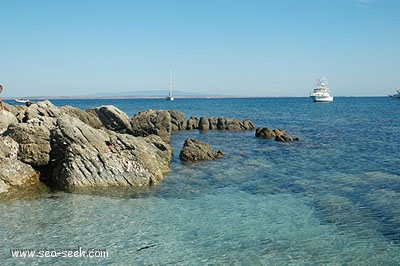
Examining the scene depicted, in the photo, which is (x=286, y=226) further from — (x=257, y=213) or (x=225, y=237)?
(x=225, y=237)

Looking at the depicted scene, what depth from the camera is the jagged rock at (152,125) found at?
41291mm

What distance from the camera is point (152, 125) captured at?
4181 centimetres

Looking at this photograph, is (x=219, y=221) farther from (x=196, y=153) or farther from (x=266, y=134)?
(x=266, y=134)

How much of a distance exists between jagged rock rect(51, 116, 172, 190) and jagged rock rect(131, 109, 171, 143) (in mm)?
→ 16384

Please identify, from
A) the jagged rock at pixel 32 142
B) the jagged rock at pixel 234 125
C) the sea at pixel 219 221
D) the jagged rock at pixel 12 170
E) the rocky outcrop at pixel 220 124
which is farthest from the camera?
the rocky outcrop at pixel 220 124

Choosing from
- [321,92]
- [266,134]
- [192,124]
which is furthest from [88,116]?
[321,92]

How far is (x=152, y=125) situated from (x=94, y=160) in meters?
20.0

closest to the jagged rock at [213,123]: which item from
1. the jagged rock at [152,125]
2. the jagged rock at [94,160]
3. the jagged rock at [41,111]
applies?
the jagged rock at [152,125]

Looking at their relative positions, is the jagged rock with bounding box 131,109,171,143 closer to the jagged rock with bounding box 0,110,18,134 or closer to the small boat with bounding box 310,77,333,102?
the jagged rock with bounding box 0,110,18,134

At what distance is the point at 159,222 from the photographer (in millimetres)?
16062

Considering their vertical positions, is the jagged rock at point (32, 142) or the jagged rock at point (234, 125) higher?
the jagged rock at point (32, 142)

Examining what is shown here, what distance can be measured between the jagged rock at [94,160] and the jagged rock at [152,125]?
1638 cm

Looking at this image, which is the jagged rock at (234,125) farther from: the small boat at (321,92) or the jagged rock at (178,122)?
the small boat at (321,92)

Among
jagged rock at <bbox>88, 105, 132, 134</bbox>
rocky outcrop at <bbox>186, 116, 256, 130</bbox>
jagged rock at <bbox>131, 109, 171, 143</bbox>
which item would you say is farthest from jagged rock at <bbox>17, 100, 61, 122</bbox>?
rocky outcrop at <bbox>186, 116, 256, 130</bbox>
